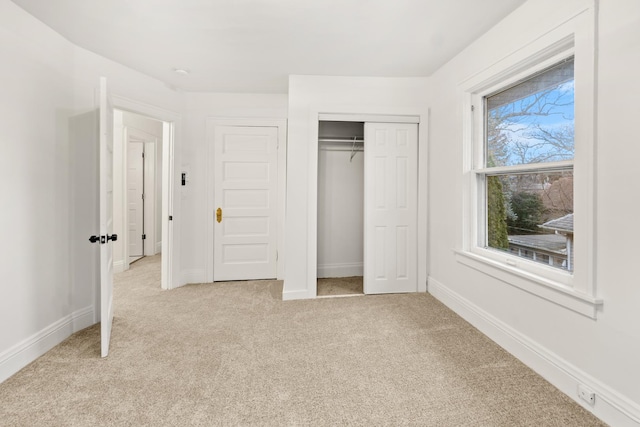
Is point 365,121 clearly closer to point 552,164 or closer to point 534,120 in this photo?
point 534,120

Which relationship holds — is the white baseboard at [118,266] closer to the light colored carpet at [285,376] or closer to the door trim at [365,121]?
the light colored carpet at [285,376]

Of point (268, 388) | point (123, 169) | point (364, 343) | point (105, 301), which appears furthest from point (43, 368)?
point (123, 169)

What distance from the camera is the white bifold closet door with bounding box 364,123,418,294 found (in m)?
3.36

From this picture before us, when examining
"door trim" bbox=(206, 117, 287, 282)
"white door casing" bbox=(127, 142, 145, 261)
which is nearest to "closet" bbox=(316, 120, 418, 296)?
"door trim" bbox=(206, 117, 287, 282)

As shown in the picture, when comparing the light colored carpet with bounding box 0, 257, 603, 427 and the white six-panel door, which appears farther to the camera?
the white six-panel door

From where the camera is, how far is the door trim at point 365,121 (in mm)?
3244

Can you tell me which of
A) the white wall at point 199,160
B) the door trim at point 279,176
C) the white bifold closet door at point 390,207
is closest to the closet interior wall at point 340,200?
the door trim at point 279,176

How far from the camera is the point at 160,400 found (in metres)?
1.66

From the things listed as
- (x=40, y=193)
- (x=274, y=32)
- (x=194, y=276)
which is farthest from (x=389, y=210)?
(x=40, y=193)

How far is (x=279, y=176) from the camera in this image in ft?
13.0

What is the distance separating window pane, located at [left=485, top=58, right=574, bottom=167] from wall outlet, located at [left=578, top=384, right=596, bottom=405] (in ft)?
4.24

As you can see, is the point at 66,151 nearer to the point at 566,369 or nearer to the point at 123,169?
the point at 123,169

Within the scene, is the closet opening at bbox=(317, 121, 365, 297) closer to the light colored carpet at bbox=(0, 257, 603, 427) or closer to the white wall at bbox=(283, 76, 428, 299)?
the white wall at bbox=(283, 76, 428, 299)

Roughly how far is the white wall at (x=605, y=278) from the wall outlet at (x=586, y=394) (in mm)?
27
